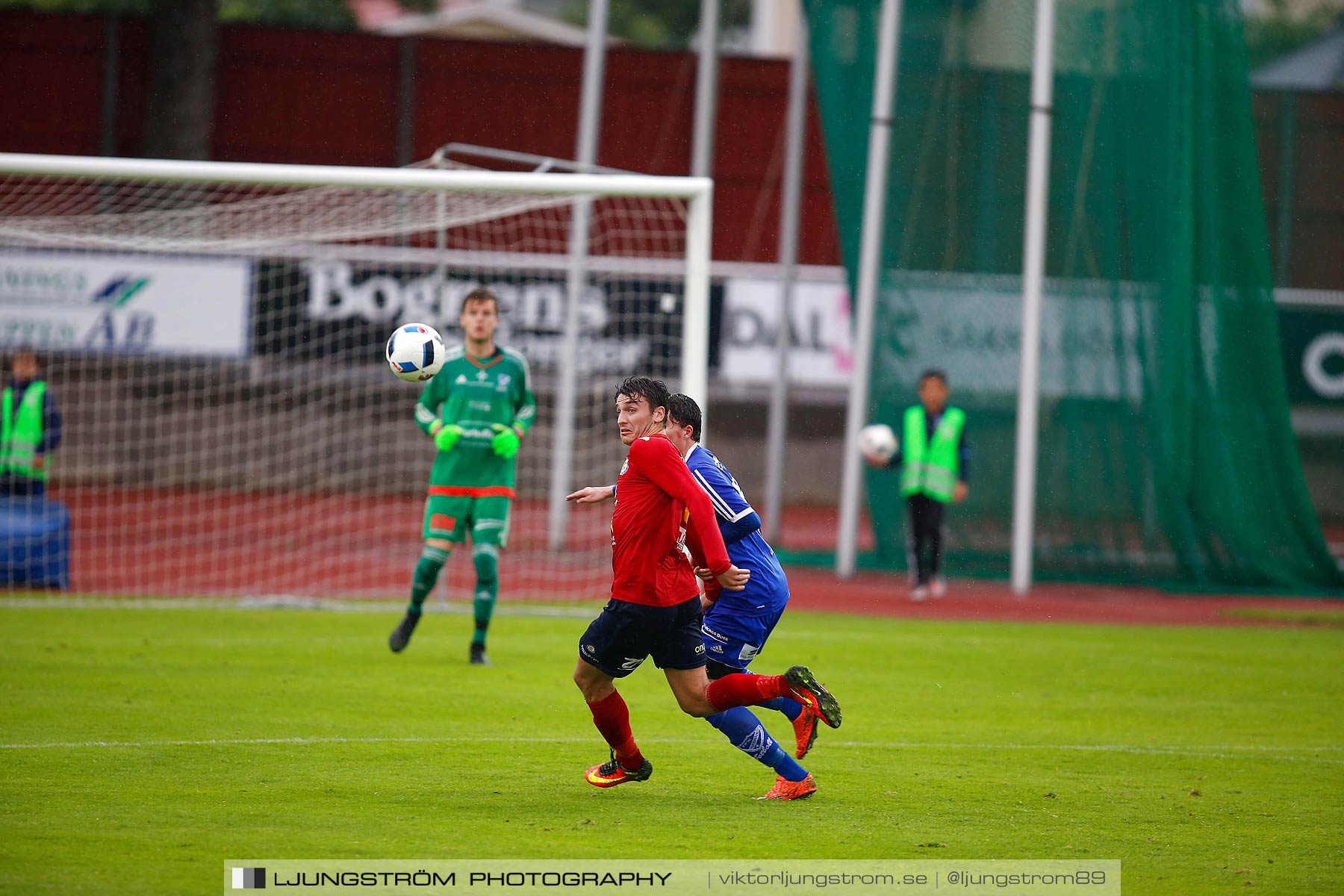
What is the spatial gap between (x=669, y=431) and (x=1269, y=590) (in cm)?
1123

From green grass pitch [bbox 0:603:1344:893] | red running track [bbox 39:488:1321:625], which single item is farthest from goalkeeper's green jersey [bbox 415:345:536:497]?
red running track [bbox 39:488:1321:625]

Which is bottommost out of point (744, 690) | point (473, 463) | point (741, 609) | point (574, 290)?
point (744, 690)

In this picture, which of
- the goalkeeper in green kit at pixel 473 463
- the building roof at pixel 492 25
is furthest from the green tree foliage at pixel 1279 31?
the building roof at pixel 492 25

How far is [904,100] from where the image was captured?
1588 cm

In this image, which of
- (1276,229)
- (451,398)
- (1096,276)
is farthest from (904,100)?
(451,398)

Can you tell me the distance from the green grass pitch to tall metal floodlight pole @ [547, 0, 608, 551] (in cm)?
471

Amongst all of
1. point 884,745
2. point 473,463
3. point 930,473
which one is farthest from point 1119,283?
point 884,745

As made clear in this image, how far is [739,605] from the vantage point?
254 inches

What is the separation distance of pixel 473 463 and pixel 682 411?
3.84 metres

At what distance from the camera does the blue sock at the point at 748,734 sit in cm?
605

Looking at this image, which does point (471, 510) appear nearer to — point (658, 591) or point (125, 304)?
point (658, 591)

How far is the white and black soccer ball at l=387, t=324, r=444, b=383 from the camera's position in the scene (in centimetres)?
832

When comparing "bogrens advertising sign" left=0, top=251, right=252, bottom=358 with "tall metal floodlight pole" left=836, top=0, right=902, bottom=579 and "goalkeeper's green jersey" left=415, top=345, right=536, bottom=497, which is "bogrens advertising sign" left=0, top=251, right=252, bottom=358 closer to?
"tall metal floodlight pole" left=836, top=0, right=902, bottom=579

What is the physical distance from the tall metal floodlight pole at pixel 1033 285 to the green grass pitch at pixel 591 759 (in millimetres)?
3691
